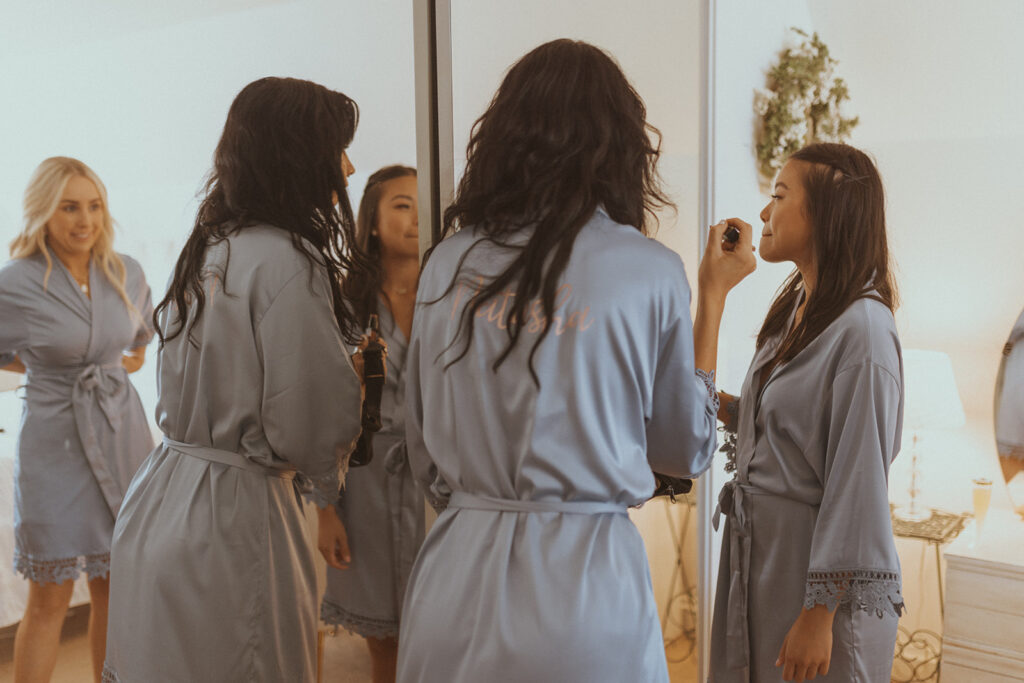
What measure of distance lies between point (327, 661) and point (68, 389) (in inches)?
26.6

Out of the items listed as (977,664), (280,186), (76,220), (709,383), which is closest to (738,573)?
(709,383)

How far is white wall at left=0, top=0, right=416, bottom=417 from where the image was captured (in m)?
1.36

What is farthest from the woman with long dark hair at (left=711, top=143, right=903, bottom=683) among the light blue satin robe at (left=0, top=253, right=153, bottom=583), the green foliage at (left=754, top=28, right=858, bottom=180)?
the light blue satin robe at (left=0, top=253, right=153, bottom=583)

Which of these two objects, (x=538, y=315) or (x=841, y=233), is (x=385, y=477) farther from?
(x=841, y=233)

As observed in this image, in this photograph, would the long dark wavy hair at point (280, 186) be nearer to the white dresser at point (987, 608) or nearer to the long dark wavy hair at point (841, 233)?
the long dark wavy hair at point (841, 233)

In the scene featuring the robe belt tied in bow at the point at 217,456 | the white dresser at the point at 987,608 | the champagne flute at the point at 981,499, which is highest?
the robe belt tied in bow at the point at 217,456

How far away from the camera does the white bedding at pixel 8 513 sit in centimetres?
134

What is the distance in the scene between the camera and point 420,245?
166cm

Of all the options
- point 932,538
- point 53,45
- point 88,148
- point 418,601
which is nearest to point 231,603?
point 418,601

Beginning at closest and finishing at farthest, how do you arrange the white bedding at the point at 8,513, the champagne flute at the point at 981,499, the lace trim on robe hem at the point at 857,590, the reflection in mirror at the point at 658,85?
the white bedding at the point at 8,513 → the lace trim on robe hem at the point at 857,590 → the reflection in mirror at the point at 658,85 → the champagne flute at the point at 981,499

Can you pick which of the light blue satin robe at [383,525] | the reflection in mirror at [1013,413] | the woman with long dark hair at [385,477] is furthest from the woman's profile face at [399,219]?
the reflection in mirror at [1013,413]

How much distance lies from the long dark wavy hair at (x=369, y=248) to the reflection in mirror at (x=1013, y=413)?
5.01 ft

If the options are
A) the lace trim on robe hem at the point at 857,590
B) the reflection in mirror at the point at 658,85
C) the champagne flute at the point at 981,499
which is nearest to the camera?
the lace trim on robe hem at the point at 857,590

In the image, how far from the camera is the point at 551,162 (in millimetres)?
1091
